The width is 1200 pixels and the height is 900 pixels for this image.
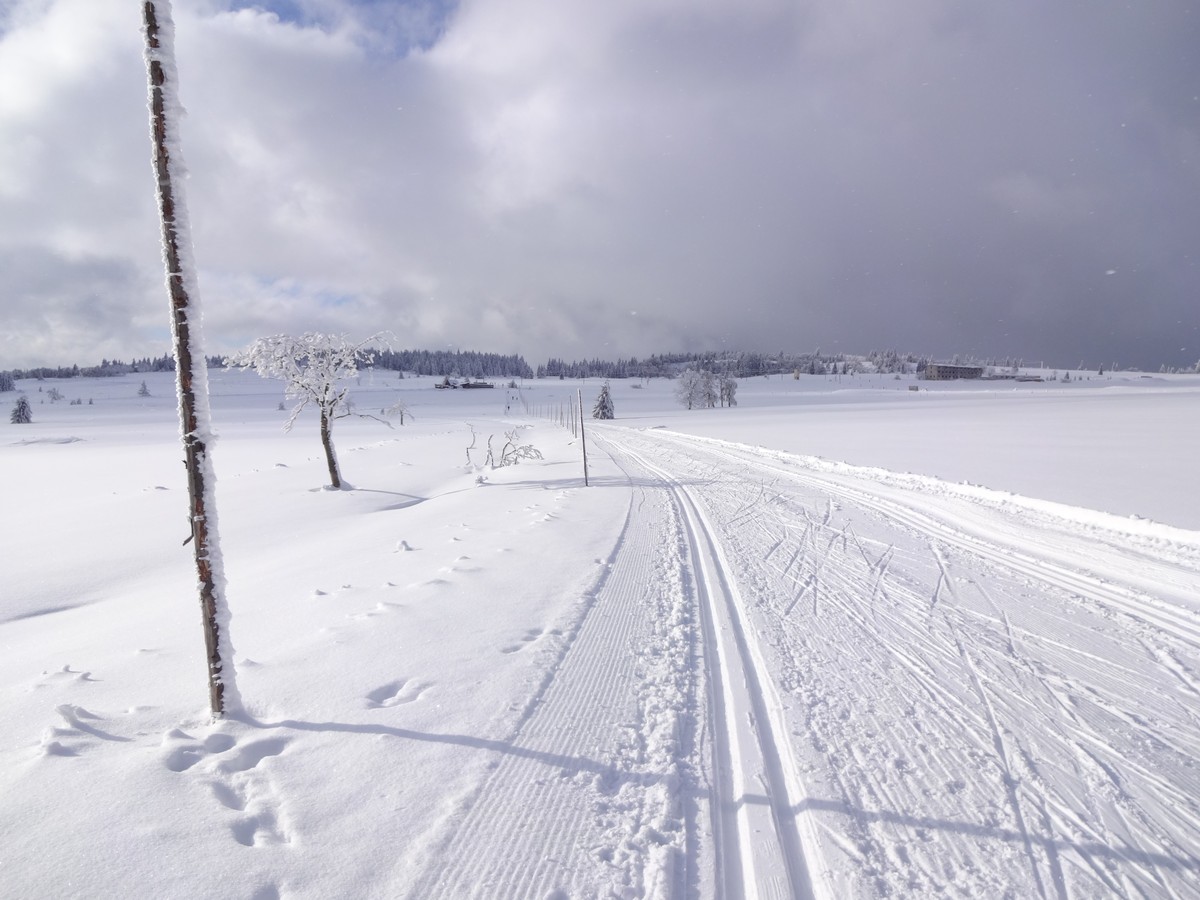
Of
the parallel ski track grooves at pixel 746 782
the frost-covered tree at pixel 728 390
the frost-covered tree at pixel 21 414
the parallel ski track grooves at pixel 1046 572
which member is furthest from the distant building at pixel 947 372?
the frost-covered tree at pixel 21 414

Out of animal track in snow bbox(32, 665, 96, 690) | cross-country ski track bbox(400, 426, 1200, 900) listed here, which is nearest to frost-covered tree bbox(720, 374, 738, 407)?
cross-country ski track bbox(400, 426, 1200, 900)

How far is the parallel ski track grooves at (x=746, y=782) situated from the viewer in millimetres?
2555

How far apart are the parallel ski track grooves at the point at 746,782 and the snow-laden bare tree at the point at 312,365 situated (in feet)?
53.3

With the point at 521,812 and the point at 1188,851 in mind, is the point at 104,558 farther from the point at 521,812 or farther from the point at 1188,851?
the point at 1188,851

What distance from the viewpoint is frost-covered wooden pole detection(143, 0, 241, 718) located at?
3301 millimetres

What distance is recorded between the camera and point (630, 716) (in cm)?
388

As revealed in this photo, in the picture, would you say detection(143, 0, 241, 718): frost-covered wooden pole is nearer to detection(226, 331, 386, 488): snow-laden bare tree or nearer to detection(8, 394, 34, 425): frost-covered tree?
detection(226, 331, 386, 488): snow-laden bare tree

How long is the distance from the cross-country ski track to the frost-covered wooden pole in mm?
2083

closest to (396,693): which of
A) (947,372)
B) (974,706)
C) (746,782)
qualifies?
(746,782)

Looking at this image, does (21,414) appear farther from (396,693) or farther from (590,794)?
(590,794)

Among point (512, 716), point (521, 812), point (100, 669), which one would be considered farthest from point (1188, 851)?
point (100, 669)

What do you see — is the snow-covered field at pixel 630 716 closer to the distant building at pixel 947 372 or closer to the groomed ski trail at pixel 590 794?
the groomed ski trail at pixel 590 794

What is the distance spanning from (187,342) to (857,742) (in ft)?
16.8

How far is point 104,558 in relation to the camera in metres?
10.0
